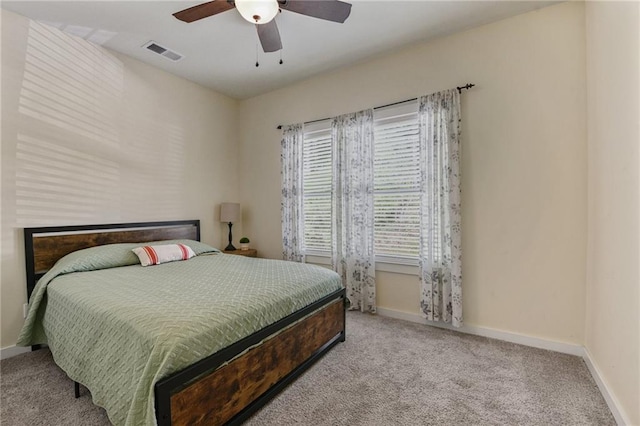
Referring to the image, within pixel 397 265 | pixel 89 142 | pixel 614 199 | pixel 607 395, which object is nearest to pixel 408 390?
pixel 607 395

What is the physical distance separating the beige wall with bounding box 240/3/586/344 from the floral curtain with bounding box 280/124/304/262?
143 cm

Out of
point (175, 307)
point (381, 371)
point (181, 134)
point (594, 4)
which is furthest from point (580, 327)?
point (181, 134)

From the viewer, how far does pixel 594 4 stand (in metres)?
2.19

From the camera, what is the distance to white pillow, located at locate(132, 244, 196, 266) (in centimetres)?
284

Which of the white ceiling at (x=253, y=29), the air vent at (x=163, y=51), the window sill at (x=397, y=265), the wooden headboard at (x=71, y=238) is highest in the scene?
the air vent at (x=163, y=51)

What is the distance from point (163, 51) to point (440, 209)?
3.43 metres

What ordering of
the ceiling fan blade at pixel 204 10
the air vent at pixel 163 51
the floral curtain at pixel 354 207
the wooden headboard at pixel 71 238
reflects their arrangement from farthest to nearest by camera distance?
the floral curtain at pixel 354 207 → the air vent at pixel 163 51 → the wooden headboard at pixel 71 238 → the ceiling fan blade at pixel 204 10

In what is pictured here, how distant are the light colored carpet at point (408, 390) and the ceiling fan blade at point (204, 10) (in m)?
2.70

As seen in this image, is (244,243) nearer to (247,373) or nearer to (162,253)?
(162,253)

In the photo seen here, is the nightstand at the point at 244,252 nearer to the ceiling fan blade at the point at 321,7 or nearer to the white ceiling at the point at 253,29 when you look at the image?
the white ceiling at the point at 253,29

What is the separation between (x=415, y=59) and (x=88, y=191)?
12.2 feet

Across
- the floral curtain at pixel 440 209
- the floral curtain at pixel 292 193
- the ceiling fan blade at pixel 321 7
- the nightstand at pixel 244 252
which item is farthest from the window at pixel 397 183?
the nightstand at pixel 244 252

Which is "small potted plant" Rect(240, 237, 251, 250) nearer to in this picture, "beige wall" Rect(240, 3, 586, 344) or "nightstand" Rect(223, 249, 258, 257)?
"nightstand" Rect(223, 249, 258, 257)

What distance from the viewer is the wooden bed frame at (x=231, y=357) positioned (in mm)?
1346
